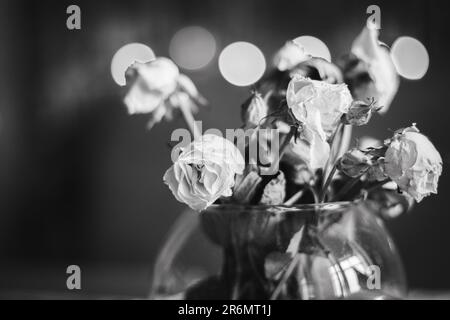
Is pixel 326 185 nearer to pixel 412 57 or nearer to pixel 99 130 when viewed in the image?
pixel 412 57

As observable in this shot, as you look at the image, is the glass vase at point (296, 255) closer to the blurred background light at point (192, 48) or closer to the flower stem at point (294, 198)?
the flower stem at point (294, 198)

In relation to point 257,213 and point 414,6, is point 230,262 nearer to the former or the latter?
point 257,213

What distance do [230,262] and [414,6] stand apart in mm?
1094

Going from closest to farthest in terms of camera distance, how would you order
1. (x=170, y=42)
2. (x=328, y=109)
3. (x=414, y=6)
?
(x=328, y=109), (x=414, y=6), (x=170, y=42)

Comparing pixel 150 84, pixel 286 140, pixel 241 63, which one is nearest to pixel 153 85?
pixel 150 84

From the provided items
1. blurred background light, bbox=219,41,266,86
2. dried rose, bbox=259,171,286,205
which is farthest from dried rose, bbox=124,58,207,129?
blurred background light, bbox=219,41,266,86

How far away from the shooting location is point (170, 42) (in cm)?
137

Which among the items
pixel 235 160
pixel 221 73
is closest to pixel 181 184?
pixel 235 160

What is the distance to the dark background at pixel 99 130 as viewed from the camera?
131 cm

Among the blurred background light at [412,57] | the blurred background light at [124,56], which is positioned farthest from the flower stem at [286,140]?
the blurred background light at [124,56]

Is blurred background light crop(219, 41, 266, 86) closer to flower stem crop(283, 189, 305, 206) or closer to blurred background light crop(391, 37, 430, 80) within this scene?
blurred background light crop(391, 37, 430, 80)

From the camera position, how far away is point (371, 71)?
1.26 ft

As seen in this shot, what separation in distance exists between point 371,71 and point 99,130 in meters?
1.14

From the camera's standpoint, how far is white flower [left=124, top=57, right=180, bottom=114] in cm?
37
